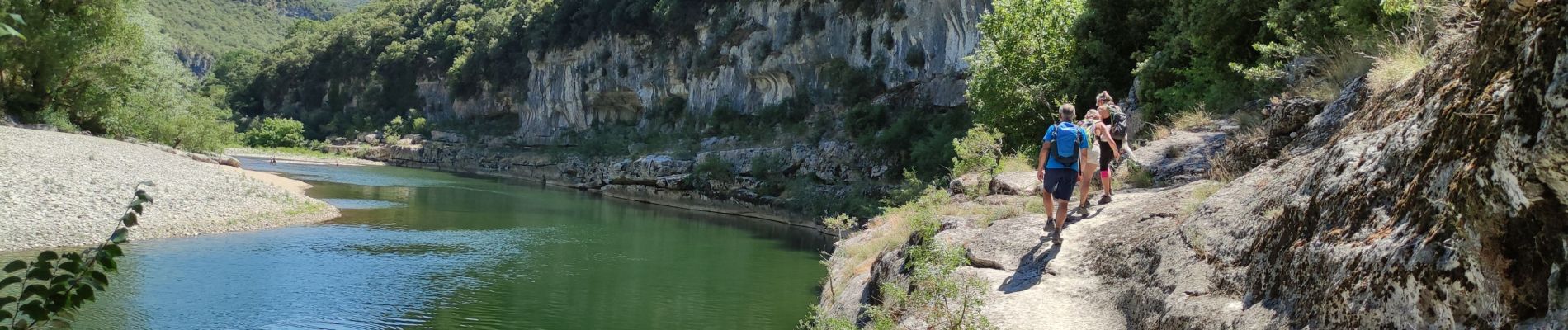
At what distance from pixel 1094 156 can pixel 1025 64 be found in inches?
493

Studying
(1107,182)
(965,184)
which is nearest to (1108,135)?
(1107,182)

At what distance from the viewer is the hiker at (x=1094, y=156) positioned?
10.0m

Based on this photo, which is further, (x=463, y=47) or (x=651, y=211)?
(x=463, y=47)

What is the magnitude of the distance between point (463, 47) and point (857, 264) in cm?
9441

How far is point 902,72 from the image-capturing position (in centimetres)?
4988

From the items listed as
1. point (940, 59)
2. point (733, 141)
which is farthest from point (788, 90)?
point (940, 59)

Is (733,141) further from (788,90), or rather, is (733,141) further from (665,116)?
(665,116)

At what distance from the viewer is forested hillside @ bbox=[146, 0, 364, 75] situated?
155 meters

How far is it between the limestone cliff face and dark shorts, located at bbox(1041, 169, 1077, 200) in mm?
34237

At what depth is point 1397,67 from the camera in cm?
805

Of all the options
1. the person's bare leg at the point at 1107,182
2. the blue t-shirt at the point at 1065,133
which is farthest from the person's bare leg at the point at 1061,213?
the person's bare leg at the point at 1107,182

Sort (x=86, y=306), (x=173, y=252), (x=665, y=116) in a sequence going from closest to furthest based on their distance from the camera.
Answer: (x=86, y=306)
(x=173, y=252)
(x=665, y=116)

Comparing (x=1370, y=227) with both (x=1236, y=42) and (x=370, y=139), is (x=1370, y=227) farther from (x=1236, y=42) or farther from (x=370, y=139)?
(x=370, y=139)

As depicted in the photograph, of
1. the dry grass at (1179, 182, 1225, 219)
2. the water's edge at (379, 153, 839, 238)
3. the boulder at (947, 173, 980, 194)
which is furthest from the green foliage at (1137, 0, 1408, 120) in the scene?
the water's edge at (379, 153, 839, 238)
